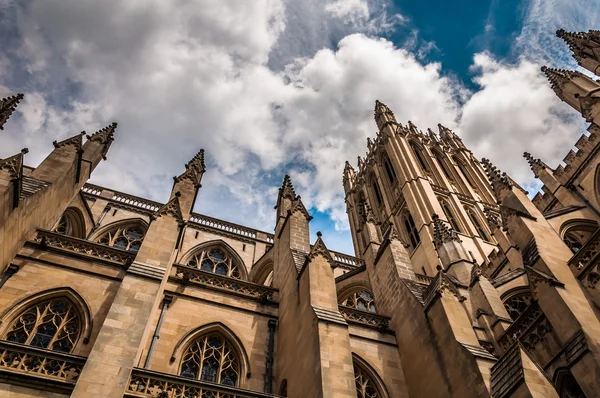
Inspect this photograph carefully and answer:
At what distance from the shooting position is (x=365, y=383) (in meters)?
10.4

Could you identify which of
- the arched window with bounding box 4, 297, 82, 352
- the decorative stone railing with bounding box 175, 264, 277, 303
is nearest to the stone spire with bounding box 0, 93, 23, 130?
the arched window with bounding box 4, 297, 82, 352

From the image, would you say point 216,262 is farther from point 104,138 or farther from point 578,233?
point 578,233

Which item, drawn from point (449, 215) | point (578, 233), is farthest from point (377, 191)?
point (578, 233)

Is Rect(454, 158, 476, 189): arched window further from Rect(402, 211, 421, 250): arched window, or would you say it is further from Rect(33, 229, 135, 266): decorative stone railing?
Rect(33, 229, 135, 266): decorative stone railing

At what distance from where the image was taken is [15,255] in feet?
31.0

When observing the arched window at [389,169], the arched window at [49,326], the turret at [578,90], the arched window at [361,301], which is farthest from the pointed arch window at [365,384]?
the arched window at [389,169]

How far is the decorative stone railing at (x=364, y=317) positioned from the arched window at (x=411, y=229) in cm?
1485

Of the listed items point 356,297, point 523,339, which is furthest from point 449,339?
point 356,297

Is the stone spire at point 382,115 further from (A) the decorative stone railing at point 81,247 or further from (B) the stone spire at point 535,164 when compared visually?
(A) the decorative stone railing at point 81,247

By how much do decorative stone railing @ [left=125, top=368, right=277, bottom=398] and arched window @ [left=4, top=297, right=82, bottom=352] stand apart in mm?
1990

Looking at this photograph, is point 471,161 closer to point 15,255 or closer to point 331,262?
point 331,262

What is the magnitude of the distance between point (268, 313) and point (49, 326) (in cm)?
541

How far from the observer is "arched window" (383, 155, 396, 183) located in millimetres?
35169

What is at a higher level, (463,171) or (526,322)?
(463,171)
